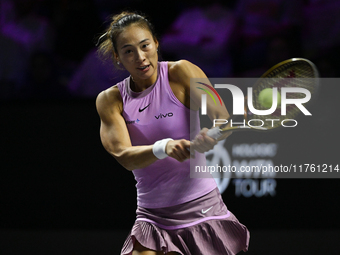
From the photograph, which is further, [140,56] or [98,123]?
[98,123]

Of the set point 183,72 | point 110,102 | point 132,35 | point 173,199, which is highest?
point 132,35

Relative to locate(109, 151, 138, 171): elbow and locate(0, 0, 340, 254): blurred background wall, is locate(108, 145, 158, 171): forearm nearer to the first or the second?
locate(109, 151, 138, 171): elbow

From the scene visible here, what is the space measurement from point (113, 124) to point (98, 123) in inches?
63.9

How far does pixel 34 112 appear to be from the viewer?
3.59 metres

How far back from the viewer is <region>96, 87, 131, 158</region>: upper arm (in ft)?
6.41

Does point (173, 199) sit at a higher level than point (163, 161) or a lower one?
lower

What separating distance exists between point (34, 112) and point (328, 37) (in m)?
2.57

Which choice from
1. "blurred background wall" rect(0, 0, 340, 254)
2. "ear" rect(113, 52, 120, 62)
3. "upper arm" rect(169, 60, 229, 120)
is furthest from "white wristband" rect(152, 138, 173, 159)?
"blurred background wall" rect(0, 0, 340, 254)

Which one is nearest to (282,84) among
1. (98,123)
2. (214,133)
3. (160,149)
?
(214,133)

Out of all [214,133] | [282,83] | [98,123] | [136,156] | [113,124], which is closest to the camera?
[214,133]

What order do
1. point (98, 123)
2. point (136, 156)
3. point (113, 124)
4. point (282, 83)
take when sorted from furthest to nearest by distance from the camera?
point (98, 123)
point (282, 83)
point (113, 124)
point (136, 156)

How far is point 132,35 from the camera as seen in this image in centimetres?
192

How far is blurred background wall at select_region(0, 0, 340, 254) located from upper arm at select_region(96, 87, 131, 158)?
1487mm

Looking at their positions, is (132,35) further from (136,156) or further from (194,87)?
(136,156)
